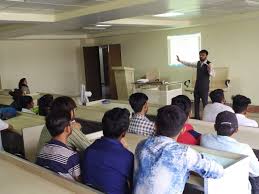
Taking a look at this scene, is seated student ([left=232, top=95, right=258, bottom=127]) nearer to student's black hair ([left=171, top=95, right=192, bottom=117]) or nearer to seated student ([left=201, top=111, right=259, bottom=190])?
student's black hair ([left=171, top=95, right=192, bottom=117])

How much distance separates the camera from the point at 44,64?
11.2 m

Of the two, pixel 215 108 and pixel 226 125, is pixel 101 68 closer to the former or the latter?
pixel 215 108

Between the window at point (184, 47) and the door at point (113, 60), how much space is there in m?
2.04

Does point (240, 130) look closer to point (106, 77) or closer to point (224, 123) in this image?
point (224, 123)

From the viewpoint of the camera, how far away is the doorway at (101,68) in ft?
34.4

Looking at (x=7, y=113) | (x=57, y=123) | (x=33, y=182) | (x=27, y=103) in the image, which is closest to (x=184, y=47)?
(x=27, y=103)

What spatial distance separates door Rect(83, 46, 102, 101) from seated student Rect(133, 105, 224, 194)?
9.79 meters

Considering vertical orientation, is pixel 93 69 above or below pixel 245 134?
above

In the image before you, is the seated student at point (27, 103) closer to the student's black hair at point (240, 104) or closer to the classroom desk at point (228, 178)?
the student's black hair at point (240, 104)

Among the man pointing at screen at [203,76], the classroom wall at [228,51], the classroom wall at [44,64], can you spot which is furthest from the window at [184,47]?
the classroom wall at [44,64]

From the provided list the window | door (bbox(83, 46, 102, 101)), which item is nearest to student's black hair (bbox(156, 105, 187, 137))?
the window

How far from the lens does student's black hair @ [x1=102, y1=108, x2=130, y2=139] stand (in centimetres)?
200

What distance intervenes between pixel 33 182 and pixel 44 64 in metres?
9.72

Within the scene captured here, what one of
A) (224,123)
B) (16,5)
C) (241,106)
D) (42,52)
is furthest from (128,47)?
(224,123)
